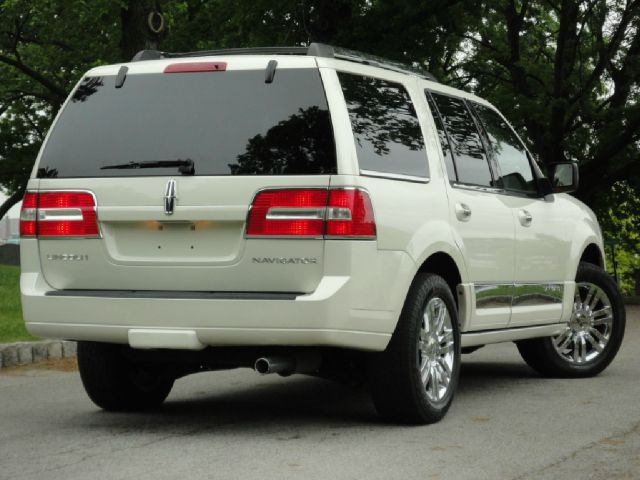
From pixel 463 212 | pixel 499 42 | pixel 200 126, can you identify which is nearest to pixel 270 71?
pixel 200 126

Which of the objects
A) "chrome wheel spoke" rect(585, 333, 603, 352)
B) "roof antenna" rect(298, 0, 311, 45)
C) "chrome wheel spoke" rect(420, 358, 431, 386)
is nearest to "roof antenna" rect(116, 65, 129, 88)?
"chrome wheel spoke" rect(420, 358, 431, 386)

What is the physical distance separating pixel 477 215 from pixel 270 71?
1785 millimetres

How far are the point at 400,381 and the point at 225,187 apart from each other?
138cm

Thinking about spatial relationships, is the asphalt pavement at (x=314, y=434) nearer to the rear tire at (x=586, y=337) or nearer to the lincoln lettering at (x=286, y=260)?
the rear tire at (x=586, y=337)

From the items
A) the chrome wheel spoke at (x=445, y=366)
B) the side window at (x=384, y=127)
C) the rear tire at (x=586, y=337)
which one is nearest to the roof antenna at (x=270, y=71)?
the side window at (x=384, y=127)

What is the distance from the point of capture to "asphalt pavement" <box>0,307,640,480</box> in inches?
219

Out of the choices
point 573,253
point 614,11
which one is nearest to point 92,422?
point 573,253

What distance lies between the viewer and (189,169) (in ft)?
21.2

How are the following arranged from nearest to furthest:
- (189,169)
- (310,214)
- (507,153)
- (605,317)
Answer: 1. (310,214)
2. (189,169)
3. (507,153)
4. (605,317)

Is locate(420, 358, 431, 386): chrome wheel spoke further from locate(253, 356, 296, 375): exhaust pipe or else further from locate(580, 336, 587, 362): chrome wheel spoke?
locate(580, 336, 587, 362): chrome wheel spoke

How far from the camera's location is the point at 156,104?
674 centimetres

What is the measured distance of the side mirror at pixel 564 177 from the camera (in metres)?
8.97

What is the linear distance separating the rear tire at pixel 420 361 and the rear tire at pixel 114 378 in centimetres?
156

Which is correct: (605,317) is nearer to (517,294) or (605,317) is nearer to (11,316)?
(517,294)
